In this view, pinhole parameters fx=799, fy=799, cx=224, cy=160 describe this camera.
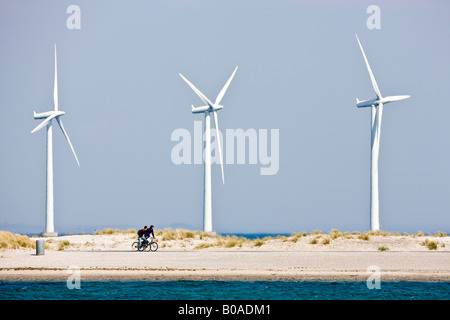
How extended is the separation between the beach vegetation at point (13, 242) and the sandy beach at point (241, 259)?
0.90 meters

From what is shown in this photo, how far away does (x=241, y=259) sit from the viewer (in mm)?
49562

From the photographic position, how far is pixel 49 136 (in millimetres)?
79500

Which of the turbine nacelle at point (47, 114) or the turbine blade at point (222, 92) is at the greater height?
the turbine blade at point (222, 92)

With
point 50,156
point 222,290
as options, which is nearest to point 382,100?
point 50,156

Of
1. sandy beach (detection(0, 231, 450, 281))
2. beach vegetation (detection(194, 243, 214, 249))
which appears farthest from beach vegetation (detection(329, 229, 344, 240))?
beach vegetation (detection(194, 243, 214, 249))

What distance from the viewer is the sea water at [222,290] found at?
34.6 metres

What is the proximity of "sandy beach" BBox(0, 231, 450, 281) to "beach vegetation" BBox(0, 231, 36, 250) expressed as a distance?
35.3 inches

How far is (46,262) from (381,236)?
92.9 ft

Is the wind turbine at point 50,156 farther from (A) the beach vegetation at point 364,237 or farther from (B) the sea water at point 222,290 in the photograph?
(B) the sea water at point 222,290

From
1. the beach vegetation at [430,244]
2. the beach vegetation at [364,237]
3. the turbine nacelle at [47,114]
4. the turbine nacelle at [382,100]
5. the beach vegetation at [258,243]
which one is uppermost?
the turbine nacelle at [382,100]

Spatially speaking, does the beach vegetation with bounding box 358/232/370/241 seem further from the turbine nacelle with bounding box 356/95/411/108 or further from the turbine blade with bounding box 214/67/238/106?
the turbine blade with bounding box 214/67/238/106

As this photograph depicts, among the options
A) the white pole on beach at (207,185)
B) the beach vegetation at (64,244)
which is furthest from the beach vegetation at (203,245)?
the white pole on beach at (207,185)
